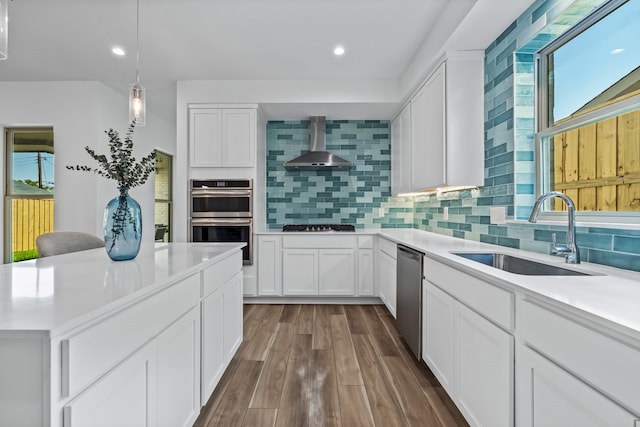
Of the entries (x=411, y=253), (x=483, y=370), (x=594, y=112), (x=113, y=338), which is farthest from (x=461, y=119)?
(x=113, y=338)

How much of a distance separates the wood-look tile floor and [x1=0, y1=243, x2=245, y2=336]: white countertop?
0.89 meters

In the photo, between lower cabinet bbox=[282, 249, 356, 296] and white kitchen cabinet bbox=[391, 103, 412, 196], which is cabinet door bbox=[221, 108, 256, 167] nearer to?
lower cabinet bbox=[282, 249, 356, 296]

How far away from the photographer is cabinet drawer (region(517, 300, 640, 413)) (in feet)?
2.47

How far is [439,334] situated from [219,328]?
4.43 ft

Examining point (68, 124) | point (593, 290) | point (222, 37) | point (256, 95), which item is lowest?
point (593, 290)

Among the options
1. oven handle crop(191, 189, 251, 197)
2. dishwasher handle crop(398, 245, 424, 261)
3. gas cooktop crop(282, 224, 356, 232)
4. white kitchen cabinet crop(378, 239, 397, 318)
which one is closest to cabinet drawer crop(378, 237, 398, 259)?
white kitchen cabinet crop(378, 239, 397, 318)

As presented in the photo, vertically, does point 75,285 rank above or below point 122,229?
below

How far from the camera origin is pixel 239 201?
12.8 ft

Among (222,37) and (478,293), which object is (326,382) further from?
(222,37)


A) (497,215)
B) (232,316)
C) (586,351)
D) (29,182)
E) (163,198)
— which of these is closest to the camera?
(586,351)

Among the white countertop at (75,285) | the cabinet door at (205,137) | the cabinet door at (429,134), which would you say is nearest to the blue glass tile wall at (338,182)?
the cabinet door at (205,137)

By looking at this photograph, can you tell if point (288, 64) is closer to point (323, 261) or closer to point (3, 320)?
point (323, 261)

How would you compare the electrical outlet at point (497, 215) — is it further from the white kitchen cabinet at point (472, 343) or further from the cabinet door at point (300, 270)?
the cabinet door at point (300, 270)

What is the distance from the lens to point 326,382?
2148 mm
